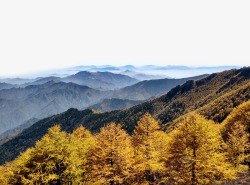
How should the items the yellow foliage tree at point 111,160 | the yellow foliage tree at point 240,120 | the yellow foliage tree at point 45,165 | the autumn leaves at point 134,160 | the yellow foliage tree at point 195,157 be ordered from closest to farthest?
1. the yellow foliage tree at point 45,165
2. the autumn leaves at point 134,160
3. the yellow foliage tree at point 195,157
4. the yellow foliage tree at point 111,160
5. the yellow foliage tree at point 240,120

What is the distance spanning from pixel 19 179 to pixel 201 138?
2707cm

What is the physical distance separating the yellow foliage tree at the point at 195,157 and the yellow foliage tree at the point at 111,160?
678 cm

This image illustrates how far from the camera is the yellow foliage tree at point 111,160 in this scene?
2148 centimetres

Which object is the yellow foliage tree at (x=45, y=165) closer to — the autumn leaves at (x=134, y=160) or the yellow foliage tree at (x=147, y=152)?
the autumn leaves at (x=134, y=160)

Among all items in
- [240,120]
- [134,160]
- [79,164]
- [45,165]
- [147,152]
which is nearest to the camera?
[45,165]

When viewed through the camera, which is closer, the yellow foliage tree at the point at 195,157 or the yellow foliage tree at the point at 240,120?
the yellow foliage tree at the point at 195,157

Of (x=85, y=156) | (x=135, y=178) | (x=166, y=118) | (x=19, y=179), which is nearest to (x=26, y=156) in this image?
(x=19, y=179)

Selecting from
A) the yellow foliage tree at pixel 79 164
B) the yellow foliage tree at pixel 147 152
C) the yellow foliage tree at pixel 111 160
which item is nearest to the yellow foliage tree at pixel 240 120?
the yellow foliage tree at pixel 147 152

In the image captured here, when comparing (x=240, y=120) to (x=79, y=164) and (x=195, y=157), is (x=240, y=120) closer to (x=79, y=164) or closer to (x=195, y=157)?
(x=195, y=157)

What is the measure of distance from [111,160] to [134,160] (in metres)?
4.07

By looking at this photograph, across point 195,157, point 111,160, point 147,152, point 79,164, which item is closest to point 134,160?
point 147,152

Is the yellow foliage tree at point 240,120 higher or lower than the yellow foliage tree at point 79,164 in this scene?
higher

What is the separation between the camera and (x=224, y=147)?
2727 centimetres

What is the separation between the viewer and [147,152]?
24484mm
